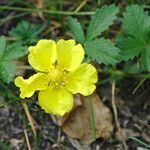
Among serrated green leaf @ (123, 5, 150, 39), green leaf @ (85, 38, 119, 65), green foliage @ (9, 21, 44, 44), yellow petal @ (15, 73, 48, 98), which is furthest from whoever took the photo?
green foliage @ (9, 21, 44, 44)

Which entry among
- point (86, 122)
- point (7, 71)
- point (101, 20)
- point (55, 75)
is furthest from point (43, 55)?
point (86, 122)

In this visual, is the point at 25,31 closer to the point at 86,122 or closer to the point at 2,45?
the point at 2,45

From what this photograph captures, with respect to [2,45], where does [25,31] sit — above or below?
below

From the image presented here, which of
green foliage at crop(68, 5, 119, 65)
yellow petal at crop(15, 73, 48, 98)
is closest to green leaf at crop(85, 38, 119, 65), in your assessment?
green foliage at crop(68, 5, 119, 65)

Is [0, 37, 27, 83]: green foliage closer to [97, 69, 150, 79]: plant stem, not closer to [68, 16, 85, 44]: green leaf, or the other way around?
[68, 16, 85, 44]: green leaf

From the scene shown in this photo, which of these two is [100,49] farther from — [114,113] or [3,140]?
[3,140]

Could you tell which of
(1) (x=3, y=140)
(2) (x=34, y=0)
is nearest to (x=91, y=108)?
(1) (x=3, y=140)
